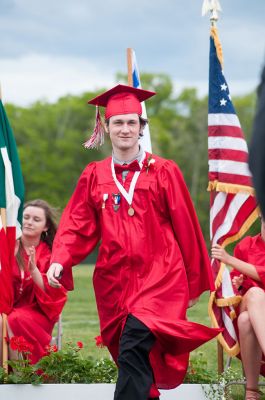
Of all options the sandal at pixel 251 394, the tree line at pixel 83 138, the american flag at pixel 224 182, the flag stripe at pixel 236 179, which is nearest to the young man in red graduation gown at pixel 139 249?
the sandal at pixel 251 394

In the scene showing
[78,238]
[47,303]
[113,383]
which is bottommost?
[113,383]

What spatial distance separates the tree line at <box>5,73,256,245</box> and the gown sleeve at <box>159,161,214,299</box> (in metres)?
46.7

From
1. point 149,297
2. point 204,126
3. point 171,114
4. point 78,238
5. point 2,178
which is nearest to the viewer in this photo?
point 149,297

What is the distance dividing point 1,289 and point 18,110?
63.1 metres

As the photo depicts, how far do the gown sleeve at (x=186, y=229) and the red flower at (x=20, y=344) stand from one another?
1.30 m

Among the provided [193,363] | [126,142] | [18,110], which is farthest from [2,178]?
[18,110]

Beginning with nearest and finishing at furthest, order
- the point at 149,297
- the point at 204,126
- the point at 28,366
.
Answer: the point at 149,297 < the point at 28,366 < the point at 204,126

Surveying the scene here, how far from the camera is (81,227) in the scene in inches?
231

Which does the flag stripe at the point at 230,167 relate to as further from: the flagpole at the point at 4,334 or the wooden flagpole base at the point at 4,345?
the wooden flagpole base at the point at 4,345

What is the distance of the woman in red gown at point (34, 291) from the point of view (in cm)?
677

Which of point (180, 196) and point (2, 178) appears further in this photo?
point (2, 178)

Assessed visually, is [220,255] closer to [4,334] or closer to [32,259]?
[32,259]

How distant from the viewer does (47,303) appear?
6.91 metres

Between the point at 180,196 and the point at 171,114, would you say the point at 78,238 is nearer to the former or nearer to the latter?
the point at 180,196
